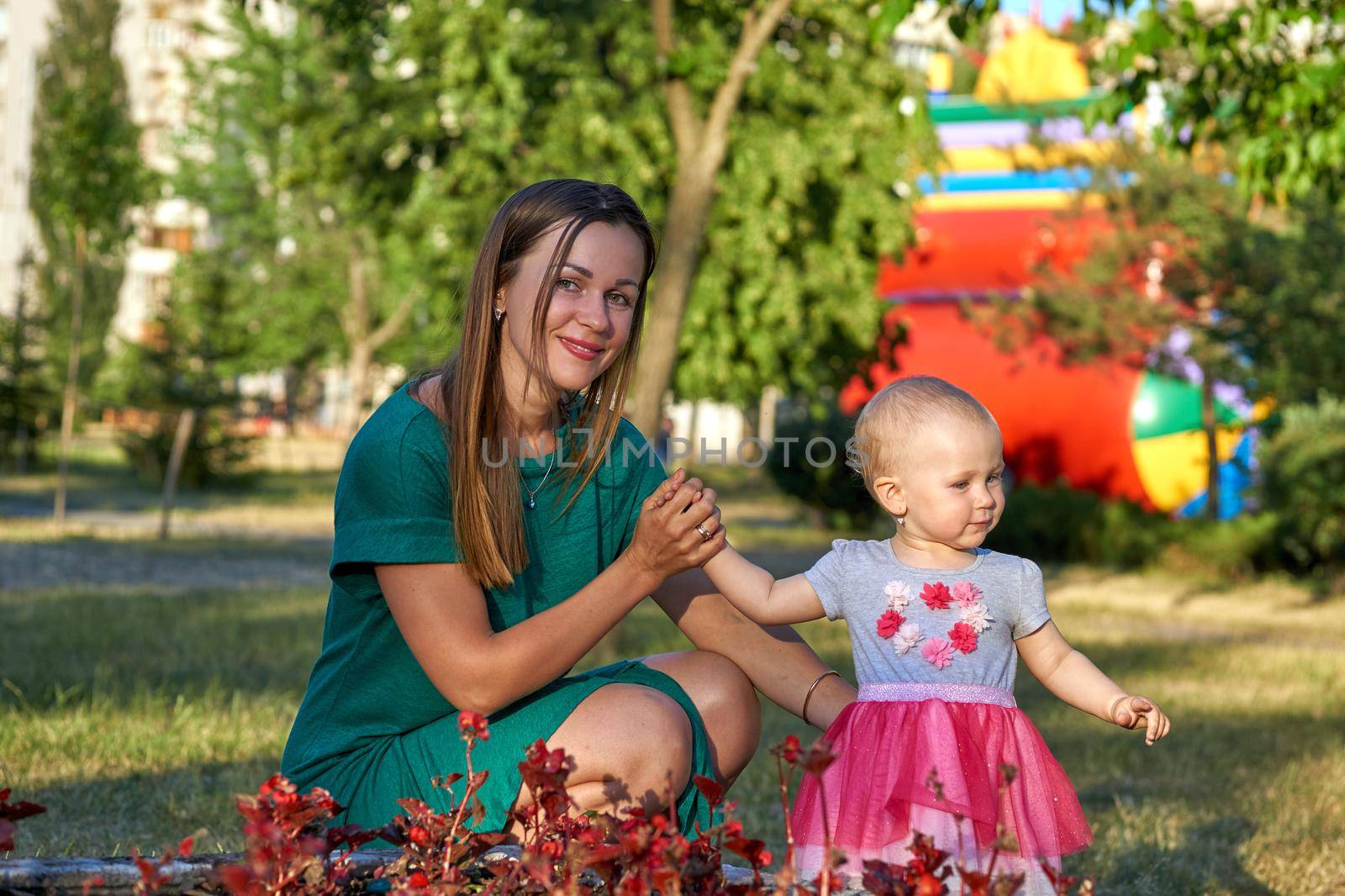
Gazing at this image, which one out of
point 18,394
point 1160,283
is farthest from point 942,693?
point 18,394

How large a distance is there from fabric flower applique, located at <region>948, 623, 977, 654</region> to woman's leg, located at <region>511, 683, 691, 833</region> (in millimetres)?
492

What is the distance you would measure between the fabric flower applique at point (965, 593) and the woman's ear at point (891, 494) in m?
0.16

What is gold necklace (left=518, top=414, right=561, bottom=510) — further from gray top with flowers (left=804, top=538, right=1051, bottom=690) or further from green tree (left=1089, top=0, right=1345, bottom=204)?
green tree (left=1089, top=0, right=1345, bottom=204)

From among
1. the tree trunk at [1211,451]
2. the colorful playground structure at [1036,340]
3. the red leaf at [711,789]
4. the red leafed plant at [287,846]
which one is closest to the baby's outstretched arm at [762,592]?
the red leaf at [711,789]

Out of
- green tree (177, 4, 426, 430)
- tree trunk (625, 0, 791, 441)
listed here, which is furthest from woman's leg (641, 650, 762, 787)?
green tree (177, 4, 426, 430)

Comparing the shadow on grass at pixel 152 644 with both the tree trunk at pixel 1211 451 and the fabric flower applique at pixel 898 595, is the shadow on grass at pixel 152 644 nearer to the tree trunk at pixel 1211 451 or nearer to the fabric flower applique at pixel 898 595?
the fabric flower applique at pixel 898 595

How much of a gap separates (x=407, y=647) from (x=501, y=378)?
51 cm

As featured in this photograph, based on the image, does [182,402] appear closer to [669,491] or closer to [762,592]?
[762,592]

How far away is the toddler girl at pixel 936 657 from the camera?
95.2 inches

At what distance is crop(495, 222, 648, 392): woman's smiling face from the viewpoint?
8.71 ft

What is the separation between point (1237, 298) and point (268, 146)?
894 inches

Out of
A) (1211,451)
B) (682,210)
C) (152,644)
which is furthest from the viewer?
(1211,451)

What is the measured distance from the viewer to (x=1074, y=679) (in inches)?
102

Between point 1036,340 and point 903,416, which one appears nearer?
point 903,416
